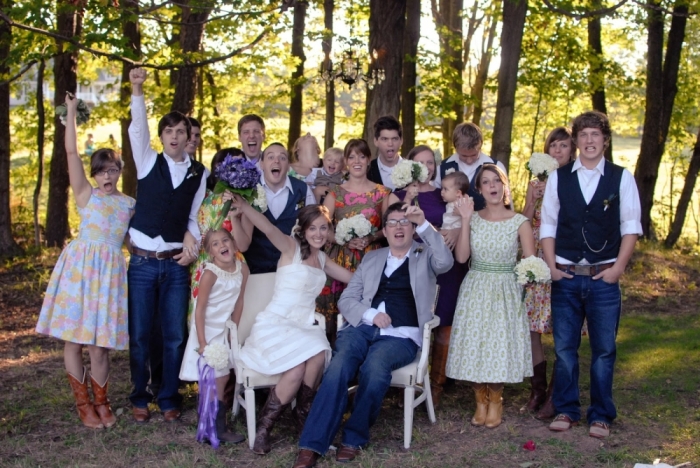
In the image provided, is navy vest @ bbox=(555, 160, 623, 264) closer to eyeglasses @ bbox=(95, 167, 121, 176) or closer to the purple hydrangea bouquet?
the purple hydrangea bouquet

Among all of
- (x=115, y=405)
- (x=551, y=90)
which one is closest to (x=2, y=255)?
(x=115, y=405)

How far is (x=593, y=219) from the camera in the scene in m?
4.98

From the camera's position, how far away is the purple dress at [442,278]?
5715 mm

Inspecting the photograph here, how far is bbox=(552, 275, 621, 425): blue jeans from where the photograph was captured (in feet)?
16.7

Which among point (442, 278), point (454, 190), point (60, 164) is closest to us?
point (454, 190)

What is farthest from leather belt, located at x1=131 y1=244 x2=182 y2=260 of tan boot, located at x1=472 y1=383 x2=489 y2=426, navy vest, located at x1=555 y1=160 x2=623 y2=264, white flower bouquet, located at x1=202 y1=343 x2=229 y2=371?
navy vest, located at x1=555 y1=160 x2=623 y2=264

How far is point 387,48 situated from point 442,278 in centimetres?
315

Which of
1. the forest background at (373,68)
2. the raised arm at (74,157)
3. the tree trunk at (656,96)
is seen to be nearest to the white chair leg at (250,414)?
the raised arm at (74,157)

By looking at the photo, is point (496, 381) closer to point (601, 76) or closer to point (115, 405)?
point (115, 405)

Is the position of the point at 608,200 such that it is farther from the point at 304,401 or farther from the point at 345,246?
the point at 304,401

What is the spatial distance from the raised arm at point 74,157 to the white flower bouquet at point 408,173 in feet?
6.82

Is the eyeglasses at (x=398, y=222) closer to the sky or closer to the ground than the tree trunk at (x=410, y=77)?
closer to the ground

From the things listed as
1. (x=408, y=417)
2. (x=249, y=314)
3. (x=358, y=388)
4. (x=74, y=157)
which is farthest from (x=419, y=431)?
(x=74, y=157)

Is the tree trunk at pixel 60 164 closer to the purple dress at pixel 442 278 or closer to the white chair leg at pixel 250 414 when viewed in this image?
the purple dress at pixel 442 278
